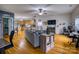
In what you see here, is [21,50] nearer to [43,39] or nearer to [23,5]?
[43,39]

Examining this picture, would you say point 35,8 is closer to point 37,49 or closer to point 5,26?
point 5,26

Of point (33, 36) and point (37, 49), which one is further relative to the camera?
point (33, 36)

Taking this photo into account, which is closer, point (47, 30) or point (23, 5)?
point (23, 5)

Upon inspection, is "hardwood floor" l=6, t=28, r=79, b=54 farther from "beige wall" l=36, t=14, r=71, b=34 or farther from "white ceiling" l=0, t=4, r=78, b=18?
"white ceiling" l=0, t=4, r=78, b=18

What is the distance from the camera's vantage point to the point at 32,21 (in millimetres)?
2332

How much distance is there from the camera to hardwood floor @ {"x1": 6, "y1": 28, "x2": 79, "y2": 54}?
2.27m

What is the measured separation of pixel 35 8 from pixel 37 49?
3.12 feet

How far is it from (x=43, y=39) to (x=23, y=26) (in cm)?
58

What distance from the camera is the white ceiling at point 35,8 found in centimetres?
220

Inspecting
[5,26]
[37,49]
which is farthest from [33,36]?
[5,26]

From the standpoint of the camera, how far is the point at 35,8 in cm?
225

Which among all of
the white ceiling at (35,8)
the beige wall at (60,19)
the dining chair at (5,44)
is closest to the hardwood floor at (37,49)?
the dining chair at (5,44)

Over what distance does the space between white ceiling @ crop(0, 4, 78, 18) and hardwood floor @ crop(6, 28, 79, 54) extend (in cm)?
51
